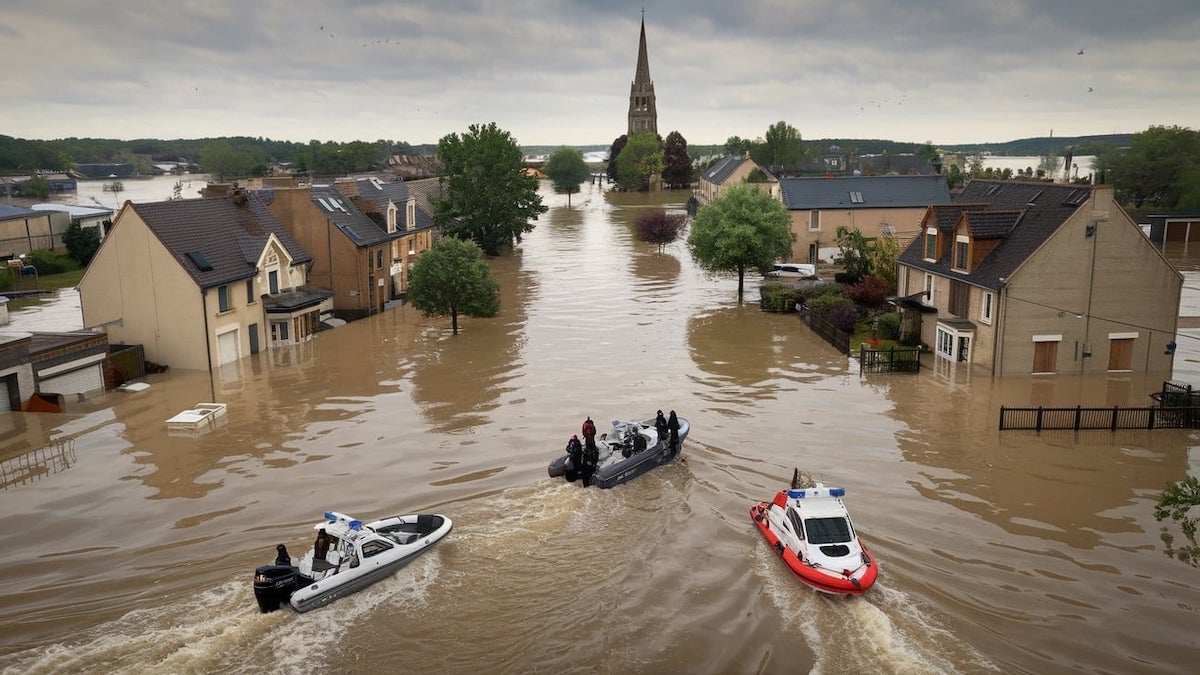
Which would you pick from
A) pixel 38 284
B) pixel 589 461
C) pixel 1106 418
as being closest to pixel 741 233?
pixel 1106 418

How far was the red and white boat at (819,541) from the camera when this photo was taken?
19578 millimetres

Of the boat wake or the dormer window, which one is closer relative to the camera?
the boat wake

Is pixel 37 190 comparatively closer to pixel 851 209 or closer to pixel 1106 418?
pixel 851 209

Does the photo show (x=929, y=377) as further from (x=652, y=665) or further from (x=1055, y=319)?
(x=652, y=665)

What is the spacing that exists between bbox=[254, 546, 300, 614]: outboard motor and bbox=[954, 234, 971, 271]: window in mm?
34510

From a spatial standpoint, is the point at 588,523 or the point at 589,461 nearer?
the point at 588,523

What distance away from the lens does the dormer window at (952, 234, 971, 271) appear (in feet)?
136

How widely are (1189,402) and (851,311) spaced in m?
18.2

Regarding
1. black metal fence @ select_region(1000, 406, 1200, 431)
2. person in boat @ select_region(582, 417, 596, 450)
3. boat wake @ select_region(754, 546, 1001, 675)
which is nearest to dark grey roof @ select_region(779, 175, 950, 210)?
black metal fence @ select_region(1000, 406, 1200, 431)

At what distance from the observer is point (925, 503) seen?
24.9m

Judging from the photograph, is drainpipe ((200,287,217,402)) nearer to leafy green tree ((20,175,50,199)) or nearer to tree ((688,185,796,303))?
tree ((688,185,796,303))

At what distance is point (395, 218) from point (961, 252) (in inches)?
1567

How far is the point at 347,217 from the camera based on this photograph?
55.9m

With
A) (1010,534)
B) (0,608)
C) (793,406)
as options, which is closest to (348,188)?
(793,406)
